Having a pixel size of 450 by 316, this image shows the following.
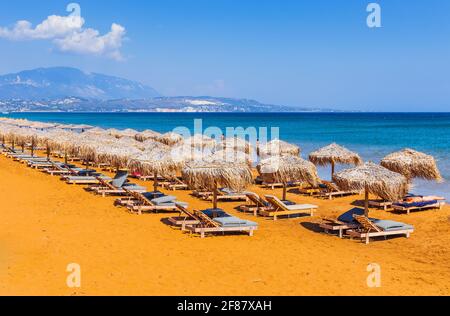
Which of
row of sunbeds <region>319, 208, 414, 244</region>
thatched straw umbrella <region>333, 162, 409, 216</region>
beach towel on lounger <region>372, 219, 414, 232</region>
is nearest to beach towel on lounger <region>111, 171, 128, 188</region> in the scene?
row of sunbeds <region>319, 208, 414, 244</region>

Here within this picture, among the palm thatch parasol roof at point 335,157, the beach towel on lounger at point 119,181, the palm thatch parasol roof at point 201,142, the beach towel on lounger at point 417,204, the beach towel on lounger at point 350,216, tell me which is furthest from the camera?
the palm thatch parasol roof at point 201,142

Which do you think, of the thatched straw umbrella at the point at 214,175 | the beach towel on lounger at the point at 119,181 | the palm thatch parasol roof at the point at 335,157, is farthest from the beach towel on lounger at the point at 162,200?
the palm thatch parasol roof at the point at 335,157

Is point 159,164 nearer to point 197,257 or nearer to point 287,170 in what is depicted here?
point 287,170

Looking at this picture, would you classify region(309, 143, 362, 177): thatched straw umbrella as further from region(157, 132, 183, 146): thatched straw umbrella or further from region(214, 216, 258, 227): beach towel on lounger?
region(157, 132, 183, 146): thatched straw umbrella

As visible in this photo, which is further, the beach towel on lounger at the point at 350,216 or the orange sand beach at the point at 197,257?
the beach towel on lounger at the point at 350,216

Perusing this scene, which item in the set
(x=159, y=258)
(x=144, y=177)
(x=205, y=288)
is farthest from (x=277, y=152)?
(x=205, y=288)

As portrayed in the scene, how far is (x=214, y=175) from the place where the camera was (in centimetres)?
1238

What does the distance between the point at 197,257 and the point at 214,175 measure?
280cm

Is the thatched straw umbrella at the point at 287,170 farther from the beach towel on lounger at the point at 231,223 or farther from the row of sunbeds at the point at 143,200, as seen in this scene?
the beach towel on lounger at the point at 231,223

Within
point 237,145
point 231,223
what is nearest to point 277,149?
point 237,145

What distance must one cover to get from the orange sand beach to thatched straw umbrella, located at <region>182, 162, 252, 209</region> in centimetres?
134

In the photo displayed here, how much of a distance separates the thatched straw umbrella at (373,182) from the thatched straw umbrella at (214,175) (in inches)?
102

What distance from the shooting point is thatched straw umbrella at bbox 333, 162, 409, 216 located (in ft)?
40.2

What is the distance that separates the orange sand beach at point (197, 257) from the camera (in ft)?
27.4
